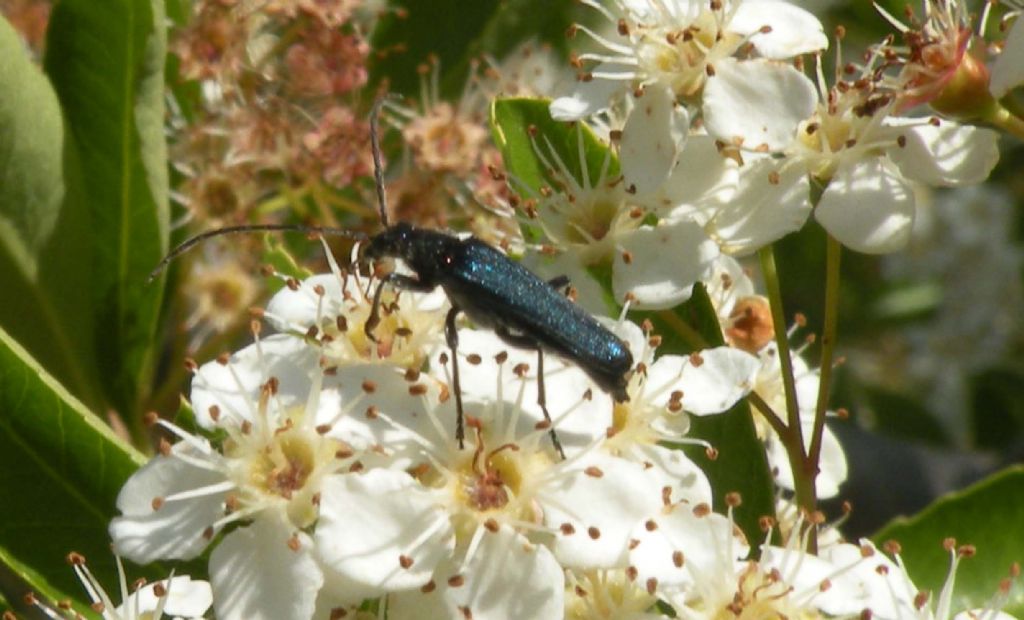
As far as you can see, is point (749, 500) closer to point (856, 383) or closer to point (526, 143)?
point (526, 143)

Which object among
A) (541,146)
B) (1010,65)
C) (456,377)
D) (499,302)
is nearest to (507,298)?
(499,302)

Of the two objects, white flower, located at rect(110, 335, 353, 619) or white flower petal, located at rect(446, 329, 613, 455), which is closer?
white flower, located at rect(110, 335, 353, 619)

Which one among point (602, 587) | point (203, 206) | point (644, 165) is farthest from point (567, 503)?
point (203, 206)

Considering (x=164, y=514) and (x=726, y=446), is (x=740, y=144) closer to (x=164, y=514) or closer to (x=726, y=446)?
(x=726, y=446)

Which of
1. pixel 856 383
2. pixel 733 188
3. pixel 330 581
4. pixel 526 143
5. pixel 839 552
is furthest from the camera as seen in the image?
pixel 856 383

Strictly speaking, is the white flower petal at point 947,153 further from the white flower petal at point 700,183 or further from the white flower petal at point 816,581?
the white flower petal at point 816,581

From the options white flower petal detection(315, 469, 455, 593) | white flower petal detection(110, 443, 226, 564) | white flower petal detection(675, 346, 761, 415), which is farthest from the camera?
white flower petal detection(675, 346, 761, 415)

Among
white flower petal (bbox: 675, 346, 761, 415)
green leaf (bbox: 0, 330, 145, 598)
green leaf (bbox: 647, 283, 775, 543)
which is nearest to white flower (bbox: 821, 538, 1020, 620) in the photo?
green leaf (bbox: 647, 283, 775, 543)

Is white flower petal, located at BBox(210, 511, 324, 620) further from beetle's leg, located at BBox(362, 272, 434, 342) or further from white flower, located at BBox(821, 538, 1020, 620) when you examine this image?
white flower, located at BBox(821, 538, 1020, 620)
